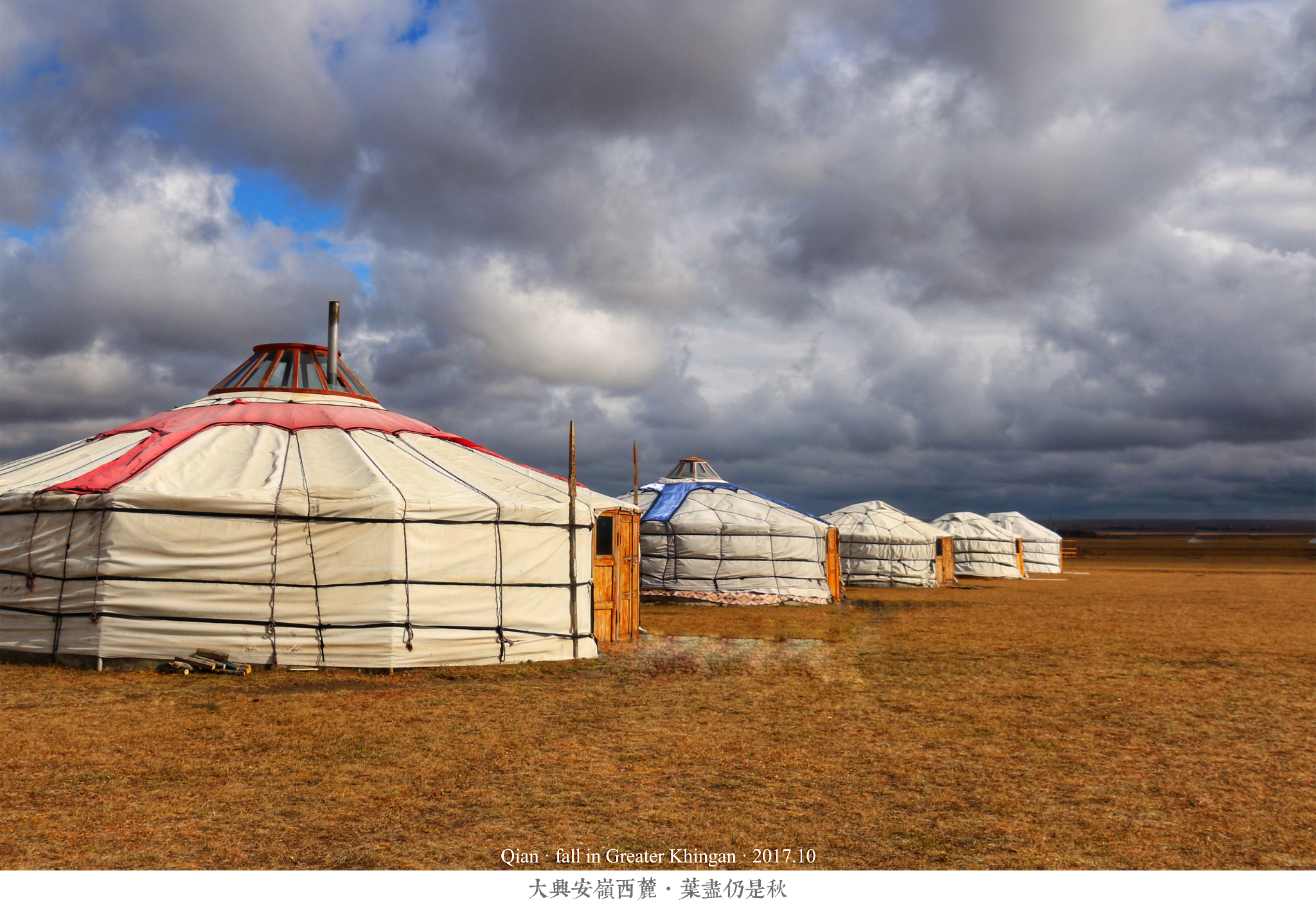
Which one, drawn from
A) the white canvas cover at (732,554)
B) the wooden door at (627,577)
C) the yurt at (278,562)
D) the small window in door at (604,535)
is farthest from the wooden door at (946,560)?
the yurt at (278,562)

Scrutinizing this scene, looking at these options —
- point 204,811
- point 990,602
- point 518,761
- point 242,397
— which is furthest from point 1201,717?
point 990,602

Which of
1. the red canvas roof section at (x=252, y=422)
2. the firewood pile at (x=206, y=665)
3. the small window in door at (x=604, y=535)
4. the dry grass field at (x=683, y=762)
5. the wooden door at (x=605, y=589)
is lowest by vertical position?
Result: the dry grass field at (x=683, y=762)

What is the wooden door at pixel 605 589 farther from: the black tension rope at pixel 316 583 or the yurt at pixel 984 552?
the yurt at pixel 984 552

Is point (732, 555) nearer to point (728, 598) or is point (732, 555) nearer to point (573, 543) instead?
point (728, 598)

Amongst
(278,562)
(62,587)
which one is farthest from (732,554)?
(62,587)

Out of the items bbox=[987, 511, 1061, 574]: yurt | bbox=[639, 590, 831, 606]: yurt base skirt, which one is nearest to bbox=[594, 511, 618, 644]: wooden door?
bbox=[639, 590, 831, 606]: yurt base skirt

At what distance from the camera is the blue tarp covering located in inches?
763

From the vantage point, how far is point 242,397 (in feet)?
37.8

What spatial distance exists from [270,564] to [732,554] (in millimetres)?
11170

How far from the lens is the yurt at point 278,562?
28.3ft

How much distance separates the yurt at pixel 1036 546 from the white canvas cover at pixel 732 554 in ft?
61.6

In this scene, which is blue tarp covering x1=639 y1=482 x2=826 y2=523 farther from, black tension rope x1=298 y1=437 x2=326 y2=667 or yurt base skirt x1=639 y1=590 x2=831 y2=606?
black tension rope x1=298 y1=437 x2=326 y2=667

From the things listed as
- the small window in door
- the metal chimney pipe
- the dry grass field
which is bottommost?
the dry grass field

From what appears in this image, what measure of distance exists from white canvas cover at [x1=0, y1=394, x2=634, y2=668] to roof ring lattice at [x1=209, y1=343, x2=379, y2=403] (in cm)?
232
